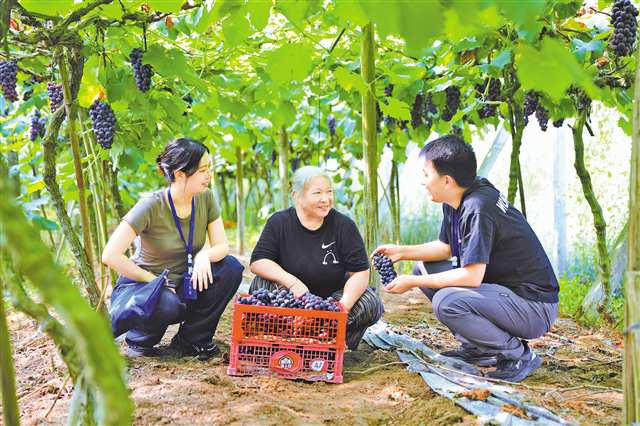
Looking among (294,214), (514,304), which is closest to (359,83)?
(294,214)

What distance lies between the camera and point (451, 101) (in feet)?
13.7

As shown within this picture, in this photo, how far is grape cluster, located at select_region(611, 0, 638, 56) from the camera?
3.02 meters

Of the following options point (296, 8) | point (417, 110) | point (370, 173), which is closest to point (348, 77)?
point (370, 173)

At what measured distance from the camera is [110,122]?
341 centimetres

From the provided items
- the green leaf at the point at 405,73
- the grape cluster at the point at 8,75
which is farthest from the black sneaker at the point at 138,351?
the green leaf at the point at 405,73

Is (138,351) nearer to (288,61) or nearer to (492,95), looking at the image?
(288,61)

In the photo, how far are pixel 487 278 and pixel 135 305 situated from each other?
1.70 meters

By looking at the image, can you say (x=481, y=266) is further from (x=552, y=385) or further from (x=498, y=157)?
(x=498, y=157)

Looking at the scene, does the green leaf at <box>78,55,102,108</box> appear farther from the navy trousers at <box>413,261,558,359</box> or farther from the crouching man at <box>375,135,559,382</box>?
the navy trousers at <box>413,261,558,359</box>

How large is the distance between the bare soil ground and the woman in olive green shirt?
0.17 meters

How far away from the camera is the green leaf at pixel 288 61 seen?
230 centimetres

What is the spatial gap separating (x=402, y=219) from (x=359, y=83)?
574cm

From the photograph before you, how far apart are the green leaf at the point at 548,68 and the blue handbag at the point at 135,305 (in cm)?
228

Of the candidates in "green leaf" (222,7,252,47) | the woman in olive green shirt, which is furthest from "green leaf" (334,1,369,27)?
the woman in olive green shirt
